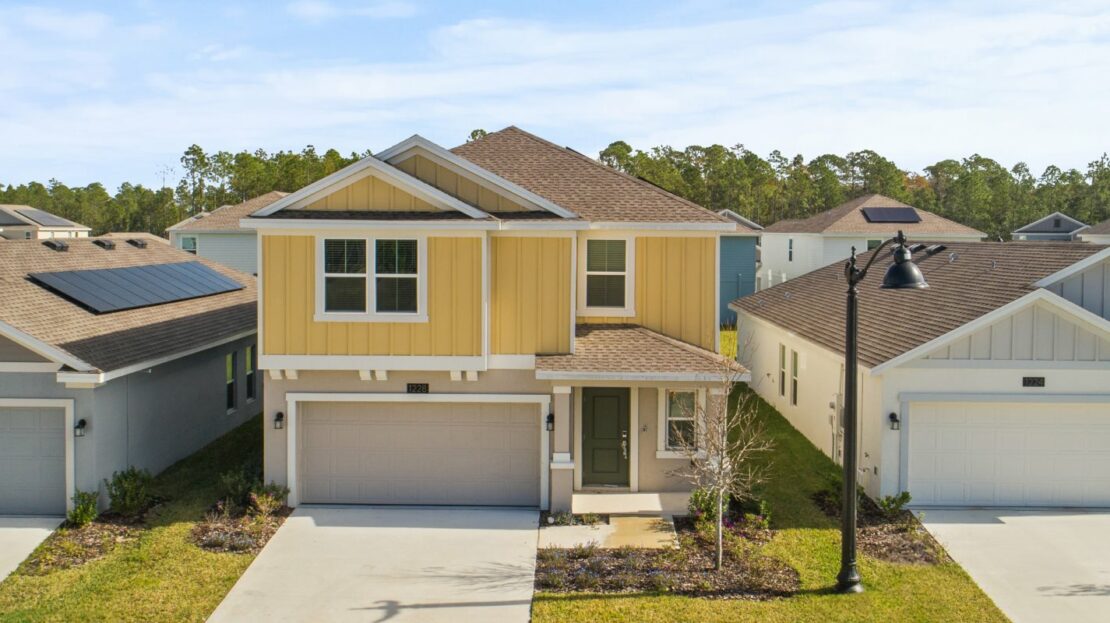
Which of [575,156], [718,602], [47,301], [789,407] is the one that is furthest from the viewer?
[789,407]

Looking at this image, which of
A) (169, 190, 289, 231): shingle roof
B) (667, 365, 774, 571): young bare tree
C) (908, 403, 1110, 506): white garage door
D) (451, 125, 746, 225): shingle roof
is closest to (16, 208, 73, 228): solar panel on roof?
(169, 190, 289, 231): shingle roof

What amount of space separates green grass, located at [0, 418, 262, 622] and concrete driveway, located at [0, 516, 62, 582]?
56cm

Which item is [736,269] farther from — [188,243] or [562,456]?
[562,456]

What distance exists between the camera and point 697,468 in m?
13.8

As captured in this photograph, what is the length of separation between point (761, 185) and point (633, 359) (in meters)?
63.2

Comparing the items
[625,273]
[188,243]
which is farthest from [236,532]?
[188,243]

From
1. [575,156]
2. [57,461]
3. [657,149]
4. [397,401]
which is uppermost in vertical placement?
[657,149]

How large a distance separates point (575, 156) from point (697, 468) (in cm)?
759

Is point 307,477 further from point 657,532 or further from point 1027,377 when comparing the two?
point 1027,377

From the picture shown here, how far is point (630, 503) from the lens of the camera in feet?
47.3

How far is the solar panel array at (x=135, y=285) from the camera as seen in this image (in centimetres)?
1666

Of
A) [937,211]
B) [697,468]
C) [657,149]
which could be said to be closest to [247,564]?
[697,468]

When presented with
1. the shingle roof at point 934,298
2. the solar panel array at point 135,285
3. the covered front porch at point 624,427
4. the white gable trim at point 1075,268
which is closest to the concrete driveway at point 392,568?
the covered front porch at point 624,427

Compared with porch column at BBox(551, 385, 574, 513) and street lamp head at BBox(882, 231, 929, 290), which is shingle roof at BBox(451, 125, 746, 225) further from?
street lamp head at BBox(882, 231, 929, 290)
